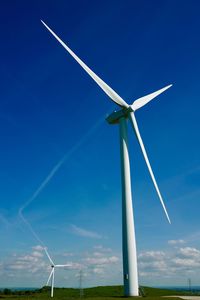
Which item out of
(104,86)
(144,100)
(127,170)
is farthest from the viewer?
(144,100)

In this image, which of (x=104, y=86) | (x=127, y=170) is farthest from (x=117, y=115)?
(x=127, y=170)

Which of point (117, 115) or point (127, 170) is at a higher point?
point (117, 115)

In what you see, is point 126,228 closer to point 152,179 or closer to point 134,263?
point 134,263

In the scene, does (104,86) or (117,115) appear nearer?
(104,86)

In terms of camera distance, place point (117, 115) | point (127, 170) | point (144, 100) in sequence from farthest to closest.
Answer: point (144, 100) → point (117, 115) → point (127, 170)

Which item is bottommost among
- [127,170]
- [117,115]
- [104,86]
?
[127,170]

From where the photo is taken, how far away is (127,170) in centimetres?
5450

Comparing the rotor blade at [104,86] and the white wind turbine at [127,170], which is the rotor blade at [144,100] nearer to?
the white wind turbine at [127,170]

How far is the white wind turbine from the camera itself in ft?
158

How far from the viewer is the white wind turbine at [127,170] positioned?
4812 cm

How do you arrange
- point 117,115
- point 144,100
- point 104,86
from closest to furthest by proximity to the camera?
point 104,86, point 117,115, point 144,100

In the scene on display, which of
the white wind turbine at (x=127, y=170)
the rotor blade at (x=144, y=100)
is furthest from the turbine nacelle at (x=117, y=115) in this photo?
the rotor blade at (x=144, y=100)

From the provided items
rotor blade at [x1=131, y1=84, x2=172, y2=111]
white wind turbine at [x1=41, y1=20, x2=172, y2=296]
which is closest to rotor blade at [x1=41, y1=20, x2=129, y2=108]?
white wind turbine at [x1=41, y1=20, x2=172, y2=296]

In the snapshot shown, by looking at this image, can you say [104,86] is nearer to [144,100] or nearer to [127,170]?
[144,100]
